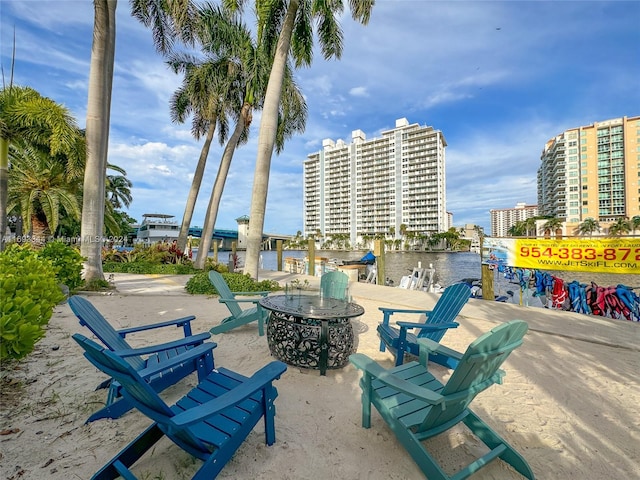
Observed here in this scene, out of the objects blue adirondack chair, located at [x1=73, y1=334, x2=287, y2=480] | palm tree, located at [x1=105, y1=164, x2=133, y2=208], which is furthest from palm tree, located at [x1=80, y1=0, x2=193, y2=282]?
palm tree, located at [x1=105, y1=164, x2=133, y2=208]

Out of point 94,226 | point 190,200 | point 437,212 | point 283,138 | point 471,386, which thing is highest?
point 437,212

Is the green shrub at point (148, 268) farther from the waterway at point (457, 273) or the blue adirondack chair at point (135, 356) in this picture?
the blue adirondack chair at point (135, 356)

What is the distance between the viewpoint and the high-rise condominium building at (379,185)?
96.9 m

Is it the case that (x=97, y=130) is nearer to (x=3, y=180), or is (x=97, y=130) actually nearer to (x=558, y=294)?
(x=3, y=180)

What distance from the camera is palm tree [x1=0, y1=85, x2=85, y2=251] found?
949cm

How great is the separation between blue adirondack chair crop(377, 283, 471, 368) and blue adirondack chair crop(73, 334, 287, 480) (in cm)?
188

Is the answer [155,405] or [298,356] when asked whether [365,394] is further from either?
[155,405]

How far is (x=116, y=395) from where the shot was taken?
8.58ft

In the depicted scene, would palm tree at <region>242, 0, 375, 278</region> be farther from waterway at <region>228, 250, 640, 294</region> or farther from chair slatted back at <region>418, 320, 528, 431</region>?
waterway at <region>228, 250, 640, 294</region>

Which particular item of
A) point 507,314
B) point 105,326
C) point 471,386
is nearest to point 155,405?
point 105,326

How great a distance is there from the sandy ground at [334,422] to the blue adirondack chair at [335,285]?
1.02 m

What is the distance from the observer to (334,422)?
101 inches

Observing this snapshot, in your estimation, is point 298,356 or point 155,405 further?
point 298,356

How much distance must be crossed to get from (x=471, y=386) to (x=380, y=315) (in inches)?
189
